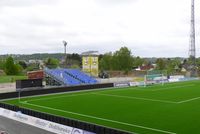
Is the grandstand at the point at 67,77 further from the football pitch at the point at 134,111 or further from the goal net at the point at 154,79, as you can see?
the football pitch at the point at 134,111

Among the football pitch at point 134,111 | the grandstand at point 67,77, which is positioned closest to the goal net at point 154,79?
the grandstand at point 67,77

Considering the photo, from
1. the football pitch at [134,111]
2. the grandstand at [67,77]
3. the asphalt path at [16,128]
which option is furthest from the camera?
the grandstand at [67,77]

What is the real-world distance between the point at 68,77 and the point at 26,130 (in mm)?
40856

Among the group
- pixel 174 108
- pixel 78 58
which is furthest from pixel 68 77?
pixel 78 58

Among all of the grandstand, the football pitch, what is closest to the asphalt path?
the football pitch

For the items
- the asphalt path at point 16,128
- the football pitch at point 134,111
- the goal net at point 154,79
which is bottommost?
the football pitch at point 134,111

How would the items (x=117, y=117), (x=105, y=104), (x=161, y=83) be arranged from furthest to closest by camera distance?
(x=161, y=83) < (x=105, y=104) < (x=117, y=117)

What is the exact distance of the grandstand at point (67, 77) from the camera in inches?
2281

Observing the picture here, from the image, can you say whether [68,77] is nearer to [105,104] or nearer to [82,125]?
[105,104]

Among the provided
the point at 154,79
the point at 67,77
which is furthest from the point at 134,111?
the point at 67,77

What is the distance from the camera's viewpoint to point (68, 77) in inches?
2399

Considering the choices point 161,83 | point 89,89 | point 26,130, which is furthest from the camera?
point 161,83

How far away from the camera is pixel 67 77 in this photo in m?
60.7

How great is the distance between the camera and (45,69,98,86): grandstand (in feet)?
190
